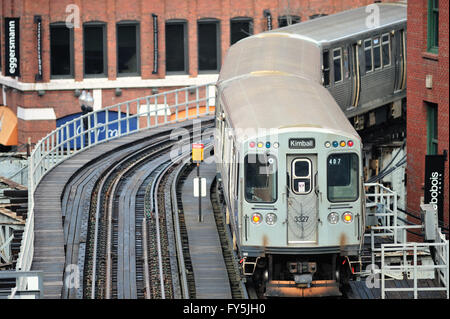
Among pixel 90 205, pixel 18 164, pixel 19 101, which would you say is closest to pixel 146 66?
pixel 19 101

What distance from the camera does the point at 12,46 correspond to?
51500 mm

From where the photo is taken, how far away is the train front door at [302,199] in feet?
74.9

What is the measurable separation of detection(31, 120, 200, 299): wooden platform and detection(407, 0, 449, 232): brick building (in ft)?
28.2

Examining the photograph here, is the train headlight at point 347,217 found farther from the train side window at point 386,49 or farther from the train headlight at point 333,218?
the train side window at point 386,49

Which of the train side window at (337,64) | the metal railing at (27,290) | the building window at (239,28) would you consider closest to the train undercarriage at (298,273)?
the metal railing at (27,290)

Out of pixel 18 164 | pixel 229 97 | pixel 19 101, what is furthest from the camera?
pixel 19 101

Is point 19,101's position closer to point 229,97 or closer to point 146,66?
point 146,66

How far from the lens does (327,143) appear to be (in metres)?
22.9

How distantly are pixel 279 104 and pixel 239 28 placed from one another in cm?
2951

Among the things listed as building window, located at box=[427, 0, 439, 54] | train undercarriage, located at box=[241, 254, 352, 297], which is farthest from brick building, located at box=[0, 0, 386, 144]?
train undercarriage, located at box=[241, 254, 352, 297]

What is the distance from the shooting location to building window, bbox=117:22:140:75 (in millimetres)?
52781

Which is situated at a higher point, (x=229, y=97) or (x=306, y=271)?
(x=229, y=97)

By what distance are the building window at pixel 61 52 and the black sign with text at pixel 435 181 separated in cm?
2754

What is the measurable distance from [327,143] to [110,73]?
1210 inches
